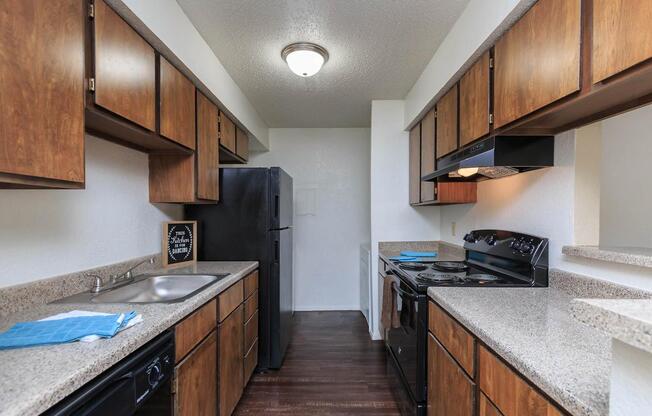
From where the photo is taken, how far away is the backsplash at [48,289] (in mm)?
1148

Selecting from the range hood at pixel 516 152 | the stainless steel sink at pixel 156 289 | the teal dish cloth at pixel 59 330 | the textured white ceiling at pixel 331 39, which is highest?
the textured white ceiling at pixel 331 39

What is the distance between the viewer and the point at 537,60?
1234 millimetres

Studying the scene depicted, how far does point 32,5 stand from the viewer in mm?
914

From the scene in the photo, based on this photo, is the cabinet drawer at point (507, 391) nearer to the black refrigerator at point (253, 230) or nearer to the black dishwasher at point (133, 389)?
the black dishwasher at point (133, 389)

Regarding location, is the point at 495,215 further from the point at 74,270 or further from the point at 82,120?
the point at 74,270

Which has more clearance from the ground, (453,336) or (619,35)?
(619,35)

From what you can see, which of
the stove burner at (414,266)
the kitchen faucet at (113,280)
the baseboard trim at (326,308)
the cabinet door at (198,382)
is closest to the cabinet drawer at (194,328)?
the cabinet door at (198,382)

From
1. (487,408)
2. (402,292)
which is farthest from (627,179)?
(487,408)

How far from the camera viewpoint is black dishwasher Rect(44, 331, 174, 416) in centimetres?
75

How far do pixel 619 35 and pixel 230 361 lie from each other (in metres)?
2.23

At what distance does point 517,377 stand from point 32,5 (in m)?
1.76

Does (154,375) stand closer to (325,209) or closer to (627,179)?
(627,179)

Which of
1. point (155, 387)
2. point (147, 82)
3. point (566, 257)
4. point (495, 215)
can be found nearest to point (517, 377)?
point (566, 257)

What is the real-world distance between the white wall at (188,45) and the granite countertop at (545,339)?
1.86 meters
